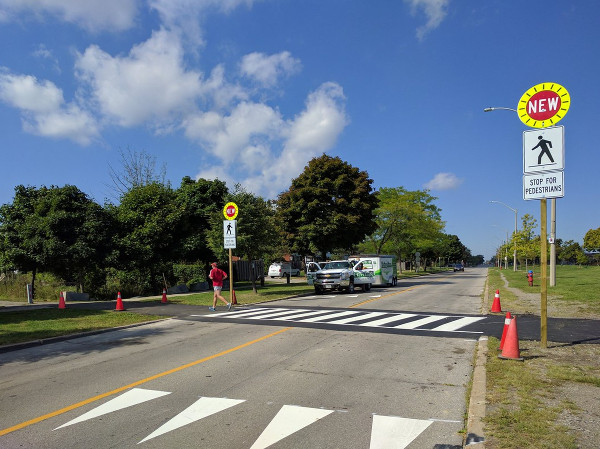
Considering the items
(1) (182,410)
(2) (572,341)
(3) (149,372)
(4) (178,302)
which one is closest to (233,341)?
(3) (149,372)

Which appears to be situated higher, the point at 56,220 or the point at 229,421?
the point at 56,220

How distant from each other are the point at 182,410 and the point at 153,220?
20.2 meters

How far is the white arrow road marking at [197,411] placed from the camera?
4.86 metres

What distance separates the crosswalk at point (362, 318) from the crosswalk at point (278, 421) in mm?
6787

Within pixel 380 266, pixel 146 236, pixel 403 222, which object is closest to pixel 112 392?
pixel 146 236

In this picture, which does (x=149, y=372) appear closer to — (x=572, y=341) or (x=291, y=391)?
(x=291, y=391)

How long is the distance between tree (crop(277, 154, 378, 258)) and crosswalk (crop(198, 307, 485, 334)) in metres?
14.7

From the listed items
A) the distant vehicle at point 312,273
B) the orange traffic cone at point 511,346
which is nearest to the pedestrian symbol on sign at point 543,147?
the orange traffic cone at point 511,346

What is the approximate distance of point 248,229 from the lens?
20.9 metres

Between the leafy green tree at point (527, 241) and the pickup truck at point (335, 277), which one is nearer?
the pickup truck at point (335, 277)

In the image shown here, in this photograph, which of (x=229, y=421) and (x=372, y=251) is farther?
(x=372, y=251)

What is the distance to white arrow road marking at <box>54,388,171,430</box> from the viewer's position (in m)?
5.27

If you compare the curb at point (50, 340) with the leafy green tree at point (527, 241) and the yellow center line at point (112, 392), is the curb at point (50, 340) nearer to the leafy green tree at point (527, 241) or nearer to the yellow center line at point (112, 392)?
the yellow center line at point (112, 392)

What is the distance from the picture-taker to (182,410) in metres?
5.41
